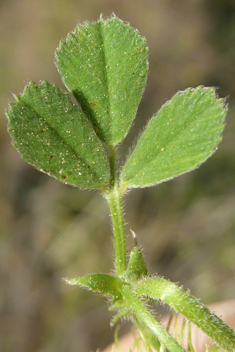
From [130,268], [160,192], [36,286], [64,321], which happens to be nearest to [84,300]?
[64,321]

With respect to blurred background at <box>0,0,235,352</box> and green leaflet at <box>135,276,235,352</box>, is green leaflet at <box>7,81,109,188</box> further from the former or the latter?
blurred background at <box>0,0,235,352</box>

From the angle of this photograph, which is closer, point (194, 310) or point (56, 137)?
point (194, 310)

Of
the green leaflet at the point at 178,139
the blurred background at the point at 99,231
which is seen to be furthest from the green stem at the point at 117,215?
the blurred background at the point at 99,231

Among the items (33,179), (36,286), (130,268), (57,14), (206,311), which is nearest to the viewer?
(206,311)

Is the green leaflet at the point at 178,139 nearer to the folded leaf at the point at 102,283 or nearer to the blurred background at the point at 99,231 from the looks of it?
the folded leaf at the point at 102,283

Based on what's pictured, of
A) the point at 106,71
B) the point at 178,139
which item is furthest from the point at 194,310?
the point at 106,71

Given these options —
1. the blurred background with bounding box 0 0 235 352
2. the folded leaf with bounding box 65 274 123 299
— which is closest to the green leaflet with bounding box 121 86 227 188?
the folded leaf with bounding box 65 274 123 299

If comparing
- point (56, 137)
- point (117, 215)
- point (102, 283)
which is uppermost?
point (56, 137)

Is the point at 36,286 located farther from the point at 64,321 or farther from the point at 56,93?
the point at 56,93

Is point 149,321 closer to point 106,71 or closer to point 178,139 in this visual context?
point 178,139
